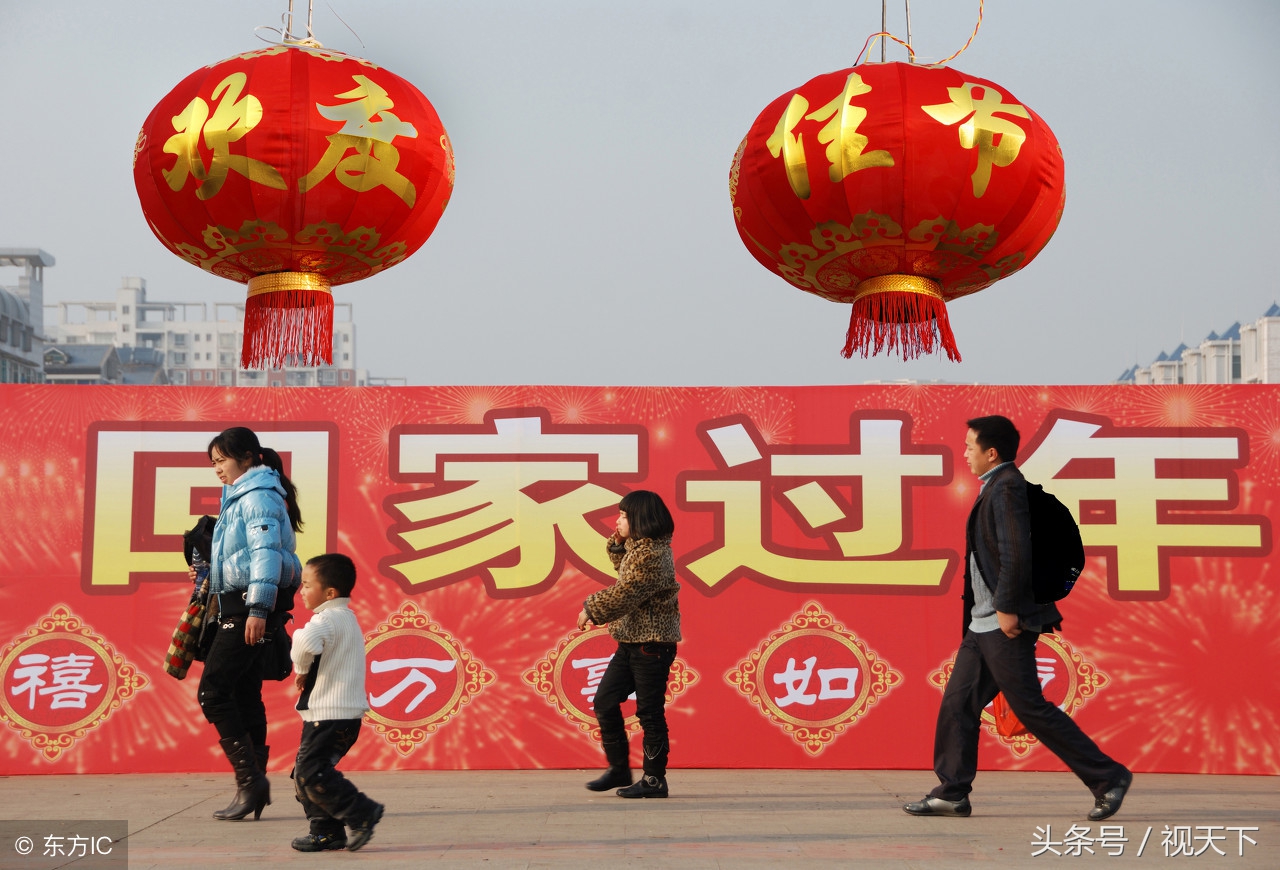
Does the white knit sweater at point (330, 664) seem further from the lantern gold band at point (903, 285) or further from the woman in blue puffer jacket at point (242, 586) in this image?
the lantern gold band at point (903, 285)

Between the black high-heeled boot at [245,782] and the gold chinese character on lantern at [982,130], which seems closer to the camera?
the gold chinese character on lantern at [982,130]

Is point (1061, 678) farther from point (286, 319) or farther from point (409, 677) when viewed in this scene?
point (286, 319)

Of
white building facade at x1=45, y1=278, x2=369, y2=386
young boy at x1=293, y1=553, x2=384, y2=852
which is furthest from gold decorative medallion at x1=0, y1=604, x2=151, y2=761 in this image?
white building facade at x1=45, y1=278, x2=369, y2=386

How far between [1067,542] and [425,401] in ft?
9.46

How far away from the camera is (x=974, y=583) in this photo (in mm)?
4051

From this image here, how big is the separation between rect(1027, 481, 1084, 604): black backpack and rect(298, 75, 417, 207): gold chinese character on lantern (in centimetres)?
226

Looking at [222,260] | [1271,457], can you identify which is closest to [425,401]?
[222,260]

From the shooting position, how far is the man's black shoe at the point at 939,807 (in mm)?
4070

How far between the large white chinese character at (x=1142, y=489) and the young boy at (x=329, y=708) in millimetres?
3189

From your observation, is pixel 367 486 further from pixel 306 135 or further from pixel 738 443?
pixel 306 135

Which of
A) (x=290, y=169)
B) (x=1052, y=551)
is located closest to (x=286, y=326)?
(x=290, y=169)

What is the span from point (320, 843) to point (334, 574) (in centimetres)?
78

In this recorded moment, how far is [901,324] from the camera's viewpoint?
11.4 ft

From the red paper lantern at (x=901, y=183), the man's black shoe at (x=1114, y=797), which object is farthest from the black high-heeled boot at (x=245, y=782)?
the man's black shoe at (x=1114, y=797)
